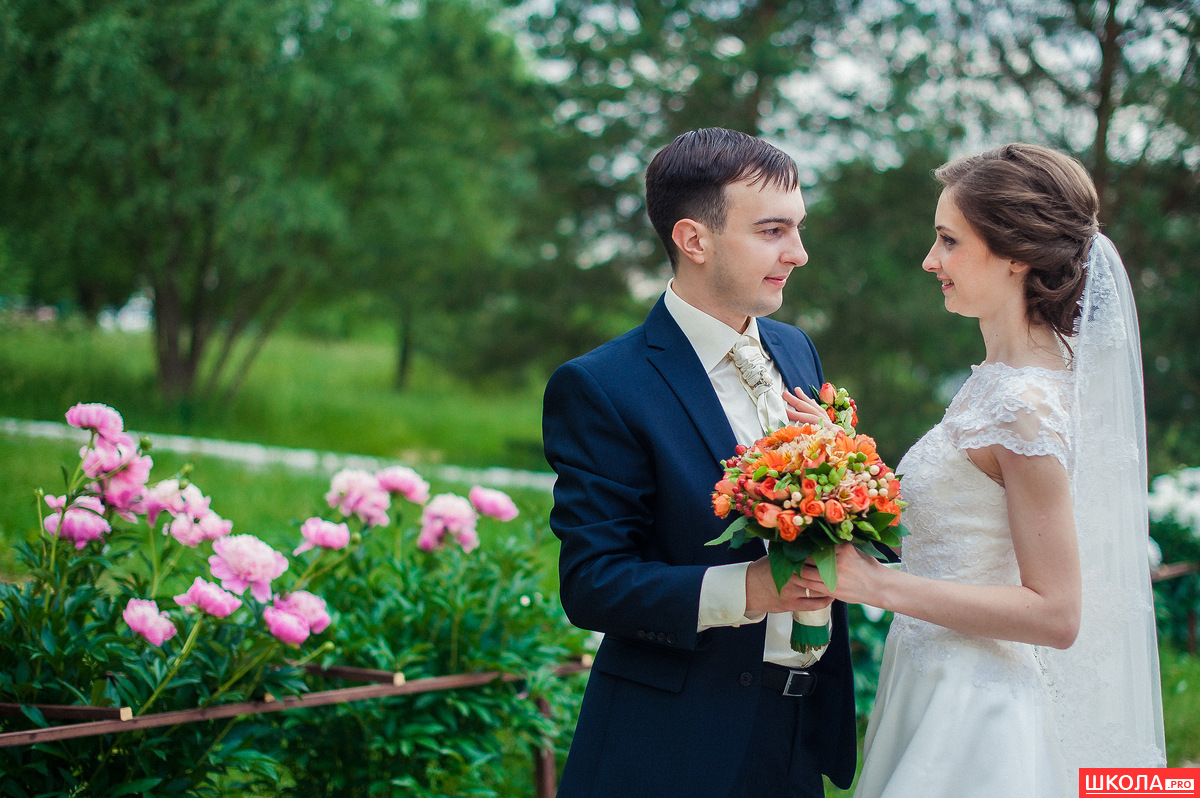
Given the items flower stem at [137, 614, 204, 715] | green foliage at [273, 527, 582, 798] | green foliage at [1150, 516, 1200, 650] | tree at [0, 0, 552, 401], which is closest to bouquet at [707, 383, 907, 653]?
flower stem at [137, 614, 204, 715]

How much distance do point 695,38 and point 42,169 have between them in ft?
27.4

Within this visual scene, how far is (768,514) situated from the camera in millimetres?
1861

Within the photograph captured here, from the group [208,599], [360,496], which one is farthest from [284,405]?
[208,599]

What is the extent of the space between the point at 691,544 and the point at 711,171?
0.96 m

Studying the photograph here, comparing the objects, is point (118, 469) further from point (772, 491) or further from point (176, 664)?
point (772, 491)

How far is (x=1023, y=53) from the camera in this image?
34.1 ft

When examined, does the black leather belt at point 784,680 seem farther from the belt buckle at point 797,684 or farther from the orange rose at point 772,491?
the orange rose at point 772,491

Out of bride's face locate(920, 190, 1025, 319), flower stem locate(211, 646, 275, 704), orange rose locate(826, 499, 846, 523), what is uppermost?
bride's face locate(920, 190, 1025, 319)

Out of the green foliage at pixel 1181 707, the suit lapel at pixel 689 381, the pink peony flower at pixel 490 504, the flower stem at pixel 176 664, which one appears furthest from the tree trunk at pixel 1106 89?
the flower stem at pixel 176 664

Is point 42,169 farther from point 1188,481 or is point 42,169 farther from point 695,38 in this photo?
point 1188,481

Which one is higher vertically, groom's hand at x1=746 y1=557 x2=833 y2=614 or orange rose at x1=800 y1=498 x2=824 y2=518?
orange rose at x1=800 y1=498 x2=824 y2=518

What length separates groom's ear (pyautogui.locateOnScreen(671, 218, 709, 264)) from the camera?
2.44m

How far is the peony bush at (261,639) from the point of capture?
2.88 metres

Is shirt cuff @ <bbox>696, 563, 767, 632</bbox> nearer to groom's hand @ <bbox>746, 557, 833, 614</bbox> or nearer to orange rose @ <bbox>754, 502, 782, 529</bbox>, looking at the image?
groom's hand @ <bbox>746, 557, 833, 614</bbox>
